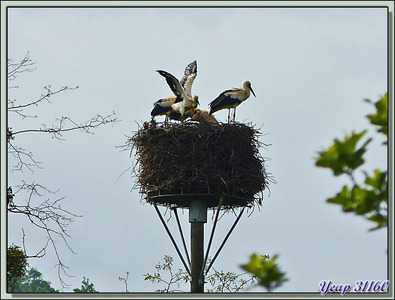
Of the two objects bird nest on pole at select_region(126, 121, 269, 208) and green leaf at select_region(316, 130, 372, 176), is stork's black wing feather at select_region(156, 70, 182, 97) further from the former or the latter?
green leaf at select_region(316, 130, 372, 176)

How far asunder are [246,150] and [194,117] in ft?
4.08

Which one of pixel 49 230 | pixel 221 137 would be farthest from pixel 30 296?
pixel 221 137

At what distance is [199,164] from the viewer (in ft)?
28.0

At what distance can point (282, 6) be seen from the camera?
6.44 m

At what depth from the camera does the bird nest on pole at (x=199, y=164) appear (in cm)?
852

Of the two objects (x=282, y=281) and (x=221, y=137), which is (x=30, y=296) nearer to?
(x=221, y=137)

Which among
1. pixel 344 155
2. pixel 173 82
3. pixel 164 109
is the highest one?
pixel 173 82

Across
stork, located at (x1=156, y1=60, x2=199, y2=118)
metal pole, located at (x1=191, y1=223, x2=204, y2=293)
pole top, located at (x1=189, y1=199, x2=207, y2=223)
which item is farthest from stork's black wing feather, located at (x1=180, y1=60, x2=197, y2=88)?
metal pole, located at (x1=191, y1=223, x2=204, y2=293)

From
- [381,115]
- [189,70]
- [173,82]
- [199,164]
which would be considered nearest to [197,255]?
[199,164]

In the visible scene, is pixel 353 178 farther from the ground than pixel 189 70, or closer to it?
closer to it

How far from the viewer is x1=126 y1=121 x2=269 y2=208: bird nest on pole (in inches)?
336

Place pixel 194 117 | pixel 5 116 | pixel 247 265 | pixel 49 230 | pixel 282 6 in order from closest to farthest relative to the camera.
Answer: pixel 247 265, pixel 282 6, pixel 5 116, pixel 49 230, pixel 194 117

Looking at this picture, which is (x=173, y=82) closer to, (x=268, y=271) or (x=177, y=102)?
(x=177, y=102)

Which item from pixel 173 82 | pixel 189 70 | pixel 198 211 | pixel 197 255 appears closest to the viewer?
pixel 198 211
